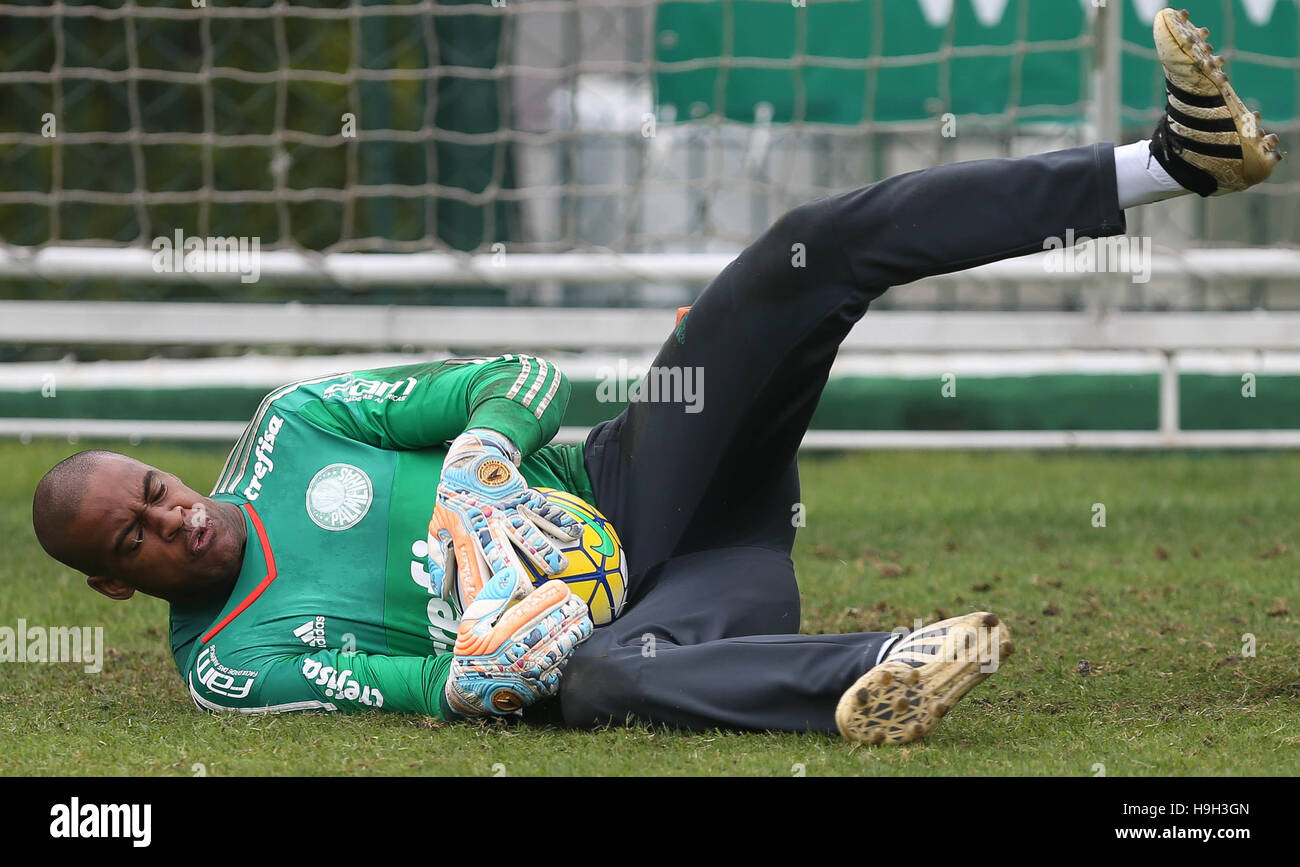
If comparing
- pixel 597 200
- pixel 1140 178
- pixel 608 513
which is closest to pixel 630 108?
pixel 597 200

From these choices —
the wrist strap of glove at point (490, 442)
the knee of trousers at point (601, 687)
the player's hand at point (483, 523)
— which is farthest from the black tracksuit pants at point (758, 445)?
the wrist strap of glove at point (490, 442)

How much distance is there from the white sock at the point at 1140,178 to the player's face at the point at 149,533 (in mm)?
1670

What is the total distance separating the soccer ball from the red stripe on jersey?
0.52 metres

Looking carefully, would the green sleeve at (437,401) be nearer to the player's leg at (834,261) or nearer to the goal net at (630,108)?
the player's leg at (834,261)

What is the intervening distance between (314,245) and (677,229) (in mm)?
3083

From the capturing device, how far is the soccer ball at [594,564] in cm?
265

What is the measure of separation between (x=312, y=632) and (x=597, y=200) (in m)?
5.40

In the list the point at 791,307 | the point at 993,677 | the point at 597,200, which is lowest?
the point at 993,677

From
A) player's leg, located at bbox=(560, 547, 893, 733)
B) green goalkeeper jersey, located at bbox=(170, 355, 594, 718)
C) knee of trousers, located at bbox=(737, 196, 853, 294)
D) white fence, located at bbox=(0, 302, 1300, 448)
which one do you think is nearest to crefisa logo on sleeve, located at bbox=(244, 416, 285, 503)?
green goalkeeper jersey, located at bbox=(170, 355, 594, 718)

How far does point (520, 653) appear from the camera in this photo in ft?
7.98

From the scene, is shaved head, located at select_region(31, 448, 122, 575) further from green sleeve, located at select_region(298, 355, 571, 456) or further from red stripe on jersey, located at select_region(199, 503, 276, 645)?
green sleeve, located at select_region(298, 355, 571, 456)

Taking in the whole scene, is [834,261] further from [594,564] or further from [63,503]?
A: [63,503]

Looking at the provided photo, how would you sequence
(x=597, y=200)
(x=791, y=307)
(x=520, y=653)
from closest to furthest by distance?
(x=520, y=653)
(x=791, y=307)
(x=597, y=200)
